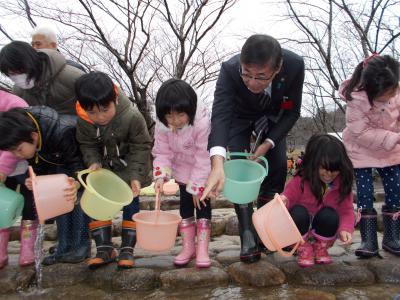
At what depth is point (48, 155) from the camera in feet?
8.64

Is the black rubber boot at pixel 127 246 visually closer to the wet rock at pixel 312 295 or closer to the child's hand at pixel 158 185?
the child's hand at pixel 158 185

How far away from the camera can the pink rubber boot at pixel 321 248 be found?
244cm

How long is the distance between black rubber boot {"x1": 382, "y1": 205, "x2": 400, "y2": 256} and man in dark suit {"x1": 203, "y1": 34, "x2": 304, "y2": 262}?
2.38 ft

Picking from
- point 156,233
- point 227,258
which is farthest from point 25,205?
point 227,258

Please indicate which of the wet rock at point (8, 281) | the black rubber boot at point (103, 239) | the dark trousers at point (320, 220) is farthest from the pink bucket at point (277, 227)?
the wet rock at point (8, 281)

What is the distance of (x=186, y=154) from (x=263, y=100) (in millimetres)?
617

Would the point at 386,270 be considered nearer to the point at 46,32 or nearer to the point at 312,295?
the point at 312,295

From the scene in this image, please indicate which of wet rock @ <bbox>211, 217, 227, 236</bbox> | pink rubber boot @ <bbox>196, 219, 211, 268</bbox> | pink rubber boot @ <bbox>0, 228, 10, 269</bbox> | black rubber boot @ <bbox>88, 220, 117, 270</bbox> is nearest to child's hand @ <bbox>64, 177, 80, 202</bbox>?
black rubber boot @ <bbox>88, 220, 117, 270</bbox>

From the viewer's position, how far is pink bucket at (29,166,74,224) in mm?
2277

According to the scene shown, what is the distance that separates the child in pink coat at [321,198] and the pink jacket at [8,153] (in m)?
A: 1.74

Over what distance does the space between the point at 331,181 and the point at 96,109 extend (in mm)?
1500

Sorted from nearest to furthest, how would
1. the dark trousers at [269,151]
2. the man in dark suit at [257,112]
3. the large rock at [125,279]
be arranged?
the man in dark suit at [257,112]
the large rock at [125,279]
the dark trousers at [269,151]

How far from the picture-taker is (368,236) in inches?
104

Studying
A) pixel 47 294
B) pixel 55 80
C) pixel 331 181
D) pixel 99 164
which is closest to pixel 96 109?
pixel 99 164
